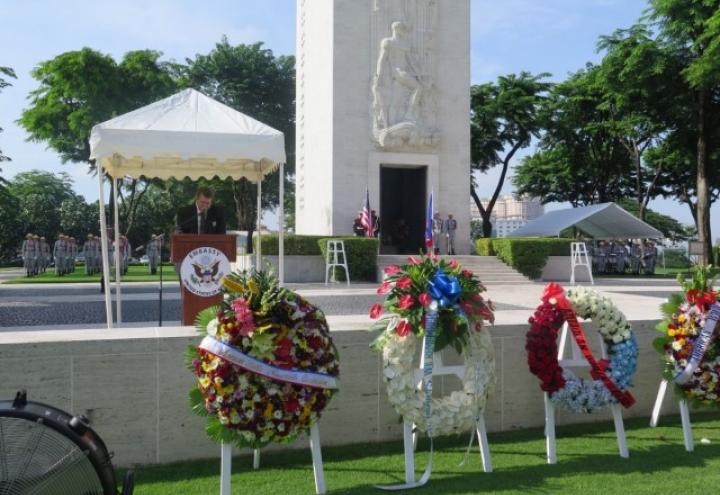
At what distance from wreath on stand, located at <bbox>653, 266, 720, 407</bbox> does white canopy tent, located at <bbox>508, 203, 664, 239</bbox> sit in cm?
2306

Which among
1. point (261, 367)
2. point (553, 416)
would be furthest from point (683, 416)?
point (261, 367)

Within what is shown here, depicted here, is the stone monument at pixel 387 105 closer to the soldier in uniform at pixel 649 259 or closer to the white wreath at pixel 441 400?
the soldier in uniform at pixel 649 259

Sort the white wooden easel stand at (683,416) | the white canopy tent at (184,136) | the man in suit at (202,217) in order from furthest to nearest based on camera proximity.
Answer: the man in suit at (202,217), the white canopy tent at (184,136), the white wooden easel stand at (683,416)

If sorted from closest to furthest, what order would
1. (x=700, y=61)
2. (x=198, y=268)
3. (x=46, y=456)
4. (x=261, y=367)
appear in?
(x=46, y=456)
(x=261, y=367)
(x=198, y=268)
(x=700, y=61)

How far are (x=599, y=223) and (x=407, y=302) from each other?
2973 cm

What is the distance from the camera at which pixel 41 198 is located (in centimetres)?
6297

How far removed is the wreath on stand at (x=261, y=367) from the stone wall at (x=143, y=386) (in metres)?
0.78

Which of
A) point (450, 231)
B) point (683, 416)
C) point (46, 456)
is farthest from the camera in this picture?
point (450, 231)

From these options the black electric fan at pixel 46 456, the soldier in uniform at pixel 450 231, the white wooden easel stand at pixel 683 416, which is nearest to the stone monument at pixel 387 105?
the soldier in uniform at pixel 450 231

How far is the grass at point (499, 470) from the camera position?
14.2ft

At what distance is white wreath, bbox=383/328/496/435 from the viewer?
14.7 ft

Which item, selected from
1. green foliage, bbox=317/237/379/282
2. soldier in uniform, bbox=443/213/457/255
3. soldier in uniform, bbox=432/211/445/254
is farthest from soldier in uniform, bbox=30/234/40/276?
soldier in uniform, bbox=443/213/457/255

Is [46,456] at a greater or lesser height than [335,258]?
lesser

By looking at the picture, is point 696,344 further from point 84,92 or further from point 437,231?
point 84,92
